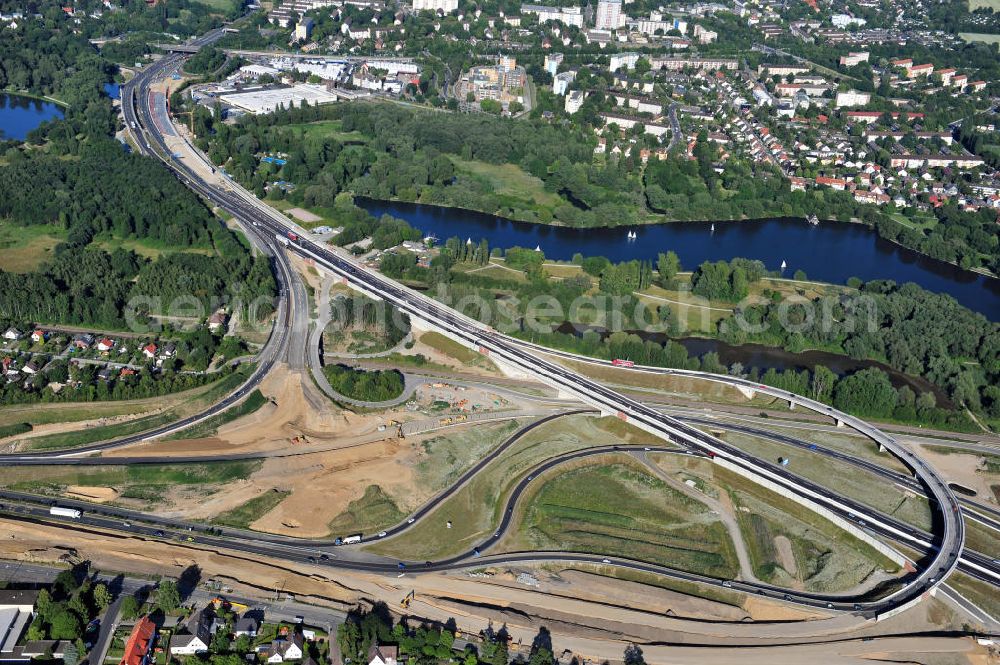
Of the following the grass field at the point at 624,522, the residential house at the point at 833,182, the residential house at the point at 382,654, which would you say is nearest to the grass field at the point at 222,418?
the grass field at the point at 624,522

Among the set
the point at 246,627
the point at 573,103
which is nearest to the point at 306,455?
the point at 246,627

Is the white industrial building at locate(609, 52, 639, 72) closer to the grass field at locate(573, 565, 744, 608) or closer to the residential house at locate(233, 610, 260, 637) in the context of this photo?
the grass field at locate(573, 565, 744, 608)

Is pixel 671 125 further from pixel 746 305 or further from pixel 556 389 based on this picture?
pixel 556 389

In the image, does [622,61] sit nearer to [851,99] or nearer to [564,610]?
[851,99]

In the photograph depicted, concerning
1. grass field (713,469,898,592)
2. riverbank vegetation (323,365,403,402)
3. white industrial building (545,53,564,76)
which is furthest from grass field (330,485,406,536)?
white industrial building (545,53,564,76)

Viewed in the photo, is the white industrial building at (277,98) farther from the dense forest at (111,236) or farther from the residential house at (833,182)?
the residential house at (833,182)

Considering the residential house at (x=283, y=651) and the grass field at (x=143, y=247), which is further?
the grass field at (x=143, y=247)

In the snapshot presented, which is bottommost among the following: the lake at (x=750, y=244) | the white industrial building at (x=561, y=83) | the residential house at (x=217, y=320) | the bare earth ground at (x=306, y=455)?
the bare earth ground at (x=306, y=455)
